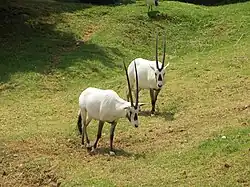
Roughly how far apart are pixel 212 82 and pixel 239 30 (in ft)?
28.4

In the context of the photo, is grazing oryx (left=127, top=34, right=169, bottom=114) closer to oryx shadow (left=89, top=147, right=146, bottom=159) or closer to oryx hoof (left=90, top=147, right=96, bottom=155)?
oryx shadow (left=89, top=147, right=146, bottom=159)

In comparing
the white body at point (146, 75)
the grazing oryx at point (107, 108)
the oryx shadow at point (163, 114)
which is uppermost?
the grazing oryx at point (107, 108)

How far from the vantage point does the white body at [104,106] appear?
39.7ft

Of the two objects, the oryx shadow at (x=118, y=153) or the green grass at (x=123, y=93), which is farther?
the oryx shadow at (x=118, y=153)

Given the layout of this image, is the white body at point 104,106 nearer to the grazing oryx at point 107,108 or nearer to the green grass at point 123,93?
the grazing oryx at point 107,108

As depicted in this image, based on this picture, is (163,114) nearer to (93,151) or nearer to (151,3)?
(93,151)

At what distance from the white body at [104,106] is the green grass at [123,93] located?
0.77 metres

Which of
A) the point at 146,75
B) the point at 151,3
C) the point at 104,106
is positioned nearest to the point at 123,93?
the point at 146,75

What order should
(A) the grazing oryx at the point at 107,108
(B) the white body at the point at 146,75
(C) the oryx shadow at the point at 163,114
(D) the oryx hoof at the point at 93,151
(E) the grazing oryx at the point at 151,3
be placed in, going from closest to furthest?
(A) the grazing oryx at the point at 107,108 → (D) the oryx hoof at the point at 93,151 → (C) the oryx shadow at the point at 163,114 → (B) the white body at the point at 146,75 → (E) the grazing oryx at the point at 151,3

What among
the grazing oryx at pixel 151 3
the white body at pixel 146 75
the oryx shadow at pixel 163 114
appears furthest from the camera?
the grazing oryx at pixel 151 3

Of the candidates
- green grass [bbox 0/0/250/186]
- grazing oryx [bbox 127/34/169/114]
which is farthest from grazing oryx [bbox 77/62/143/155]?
grazing oryx [bbox 127/34/169/114]

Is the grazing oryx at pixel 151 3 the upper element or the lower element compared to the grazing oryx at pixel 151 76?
lower

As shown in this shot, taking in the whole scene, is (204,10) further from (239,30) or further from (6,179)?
(6,179)

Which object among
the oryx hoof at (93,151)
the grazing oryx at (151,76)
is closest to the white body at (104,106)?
the oryx hoof at (93,151)
